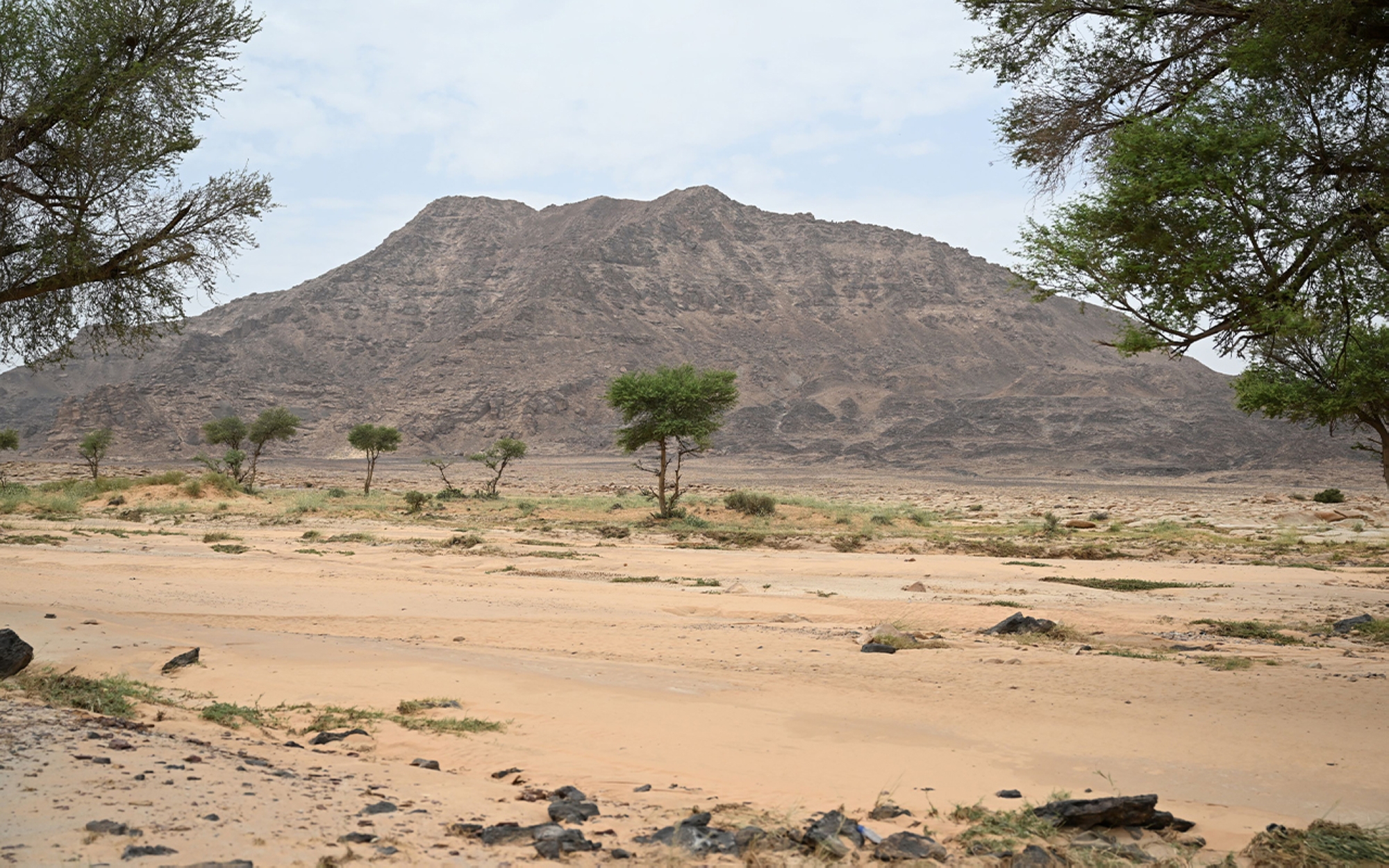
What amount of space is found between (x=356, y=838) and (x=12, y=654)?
5.10m

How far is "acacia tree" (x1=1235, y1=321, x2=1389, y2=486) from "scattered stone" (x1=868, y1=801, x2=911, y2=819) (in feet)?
47.2

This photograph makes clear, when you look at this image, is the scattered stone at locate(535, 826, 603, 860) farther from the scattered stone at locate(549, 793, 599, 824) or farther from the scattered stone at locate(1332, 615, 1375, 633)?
the scattered stone at locate(1332, 615, 1375, 633)

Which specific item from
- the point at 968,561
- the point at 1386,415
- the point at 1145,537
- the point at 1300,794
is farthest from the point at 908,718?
the point at 1145,537

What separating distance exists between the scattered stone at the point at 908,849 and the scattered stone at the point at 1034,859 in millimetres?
335

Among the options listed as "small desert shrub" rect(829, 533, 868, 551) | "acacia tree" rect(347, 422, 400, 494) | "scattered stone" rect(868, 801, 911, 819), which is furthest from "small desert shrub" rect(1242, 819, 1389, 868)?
"acacia tree" rect(347, 422, 400, 494)

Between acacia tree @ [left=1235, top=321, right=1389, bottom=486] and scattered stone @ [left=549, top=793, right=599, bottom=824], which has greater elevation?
acacia tree @ [left=1235, top=321, right=1389, bottom=486]

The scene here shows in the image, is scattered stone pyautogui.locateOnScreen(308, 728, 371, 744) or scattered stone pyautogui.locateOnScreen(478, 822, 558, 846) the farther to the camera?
scattered stone pyautogui.locateOnScreen(308, 728, 371, 744)

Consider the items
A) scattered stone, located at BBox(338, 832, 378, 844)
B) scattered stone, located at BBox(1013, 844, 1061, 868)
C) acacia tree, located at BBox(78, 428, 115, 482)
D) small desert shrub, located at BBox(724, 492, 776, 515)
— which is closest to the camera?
scattered stone, located at BBox(338, 832, 378, 844)

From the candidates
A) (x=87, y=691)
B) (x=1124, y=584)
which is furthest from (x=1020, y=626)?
(x=87, y=691)

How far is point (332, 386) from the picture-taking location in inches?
5384

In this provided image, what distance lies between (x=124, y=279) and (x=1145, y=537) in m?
27.8

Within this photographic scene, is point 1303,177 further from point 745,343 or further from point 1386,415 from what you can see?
A: point 745,343

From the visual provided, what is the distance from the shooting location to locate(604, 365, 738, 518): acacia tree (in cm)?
3519

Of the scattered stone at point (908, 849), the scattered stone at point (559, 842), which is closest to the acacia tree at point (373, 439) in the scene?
the scattered stone at point (559, 842)
